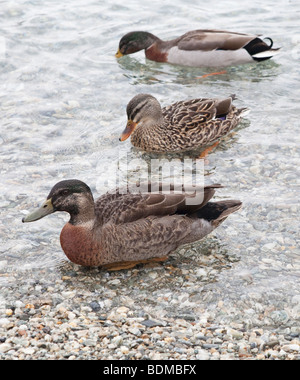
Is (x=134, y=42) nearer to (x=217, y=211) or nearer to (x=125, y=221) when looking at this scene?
(x=217, y=211)

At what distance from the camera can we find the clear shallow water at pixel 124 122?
6.55 metres

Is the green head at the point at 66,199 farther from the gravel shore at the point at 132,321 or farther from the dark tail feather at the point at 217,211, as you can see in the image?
the dark tail feather at the point at 217,211

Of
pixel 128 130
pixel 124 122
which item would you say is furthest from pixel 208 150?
pixel 124 122

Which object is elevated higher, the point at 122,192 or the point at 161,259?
the point at 122,192

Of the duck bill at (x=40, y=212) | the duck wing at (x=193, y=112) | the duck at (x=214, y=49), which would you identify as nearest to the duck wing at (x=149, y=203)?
the duck bill at (x=40, y=212)

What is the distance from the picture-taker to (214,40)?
37.9 ft

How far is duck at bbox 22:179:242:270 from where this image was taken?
6219 mm

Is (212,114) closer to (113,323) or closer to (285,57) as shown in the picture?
(285,57)

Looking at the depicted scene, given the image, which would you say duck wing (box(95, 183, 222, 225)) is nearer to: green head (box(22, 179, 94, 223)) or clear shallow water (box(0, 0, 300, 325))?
green head (box(22, 179, 94, 223))

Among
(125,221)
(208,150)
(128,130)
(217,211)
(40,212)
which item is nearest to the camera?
(40,212)

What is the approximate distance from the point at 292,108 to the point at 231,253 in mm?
3892

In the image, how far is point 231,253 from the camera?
22.0 feet

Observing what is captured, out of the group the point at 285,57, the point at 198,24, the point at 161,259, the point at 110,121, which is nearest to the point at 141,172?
the point at 110,121

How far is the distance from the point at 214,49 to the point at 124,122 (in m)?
2.81
